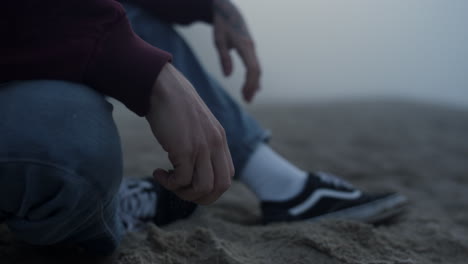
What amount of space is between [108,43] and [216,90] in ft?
1.43

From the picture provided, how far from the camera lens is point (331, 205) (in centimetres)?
81

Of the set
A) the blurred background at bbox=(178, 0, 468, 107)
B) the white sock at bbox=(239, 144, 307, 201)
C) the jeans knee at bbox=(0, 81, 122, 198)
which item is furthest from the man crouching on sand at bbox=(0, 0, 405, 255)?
the blurred background at bbox=(178, 0, 468, 107)

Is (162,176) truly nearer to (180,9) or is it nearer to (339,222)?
(339,222)

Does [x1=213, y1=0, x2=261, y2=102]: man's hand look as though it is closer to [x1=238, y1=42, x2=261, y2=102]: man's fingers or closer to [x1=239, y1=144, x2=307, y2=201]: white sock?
[x1=238, y1=42, x2=261, y2=102]: man's fingers

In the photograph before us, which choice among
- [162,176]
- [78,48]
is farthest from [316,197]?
[78,48]

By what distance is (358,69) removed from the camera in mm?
4000

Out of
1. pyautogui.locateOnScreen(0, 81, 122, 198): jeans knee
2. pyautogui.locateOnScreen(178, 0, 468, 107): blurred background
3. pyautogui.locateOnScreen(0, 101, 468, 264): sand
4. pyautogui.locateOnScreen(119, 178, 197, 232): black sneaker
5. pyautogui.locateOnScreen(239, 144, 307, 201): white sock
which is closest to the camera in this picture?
pyautogui.locateOnScreen(0, 81, 122, 198): jeans knee

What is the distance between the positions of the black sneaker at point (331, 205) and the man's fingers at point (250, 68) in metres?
0.23

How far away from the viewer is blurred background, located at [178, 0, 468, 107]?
3178mm

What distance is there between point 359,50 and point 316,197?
3235 mm

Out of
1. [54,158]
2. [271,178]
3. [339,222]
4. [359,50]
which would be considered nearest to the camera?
[54,158]

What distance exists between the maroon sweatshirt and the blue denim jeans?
0.02 m

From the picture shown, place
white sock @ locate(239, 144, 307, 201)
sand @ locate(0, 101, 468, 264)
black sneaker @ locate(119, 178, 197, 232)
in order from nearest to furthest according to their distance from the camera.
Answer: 1. sand @ locate(0, 101, 468, 264)
2. black sneaker @ locate(119, 178, 197, 232)
3. white sock @ locate(239, 144, 307, 201)

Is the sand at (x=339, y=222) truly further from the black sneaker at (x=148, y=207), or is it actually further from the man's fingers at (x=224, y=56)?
the man's fingers at (x=224, y=56)
